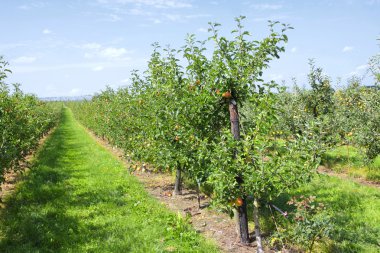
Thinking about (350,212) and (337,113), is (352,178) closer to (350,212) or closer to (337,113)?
(337,113)

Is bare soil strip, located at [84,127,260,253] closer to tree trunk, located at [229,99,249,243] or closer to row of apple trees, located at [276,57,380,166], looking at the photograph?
tree trunk, located at [229,99,249,243]

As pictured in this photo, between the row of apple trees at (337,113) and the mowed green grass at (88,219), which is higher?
the row of apple trees at (337,113)

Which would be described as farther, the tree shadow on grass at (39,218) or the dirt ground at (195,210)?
the dirt ground at (195,210)

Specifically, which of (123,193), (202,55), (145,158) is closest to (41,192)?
(123,193)

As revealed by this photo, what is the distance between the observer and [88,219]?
8688mm

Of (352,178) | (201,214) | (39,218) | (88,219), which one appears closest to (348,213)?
(201,214)

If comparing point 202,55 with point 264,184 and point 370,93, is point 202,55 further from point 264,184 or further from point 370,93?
point 370,93

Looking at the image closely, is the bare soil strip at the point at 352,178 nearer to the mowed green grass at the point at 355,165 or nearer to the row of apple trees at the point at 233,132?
the mowed green grass at the point at 355,165

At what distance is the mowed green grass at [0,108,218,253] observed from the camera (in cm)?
710

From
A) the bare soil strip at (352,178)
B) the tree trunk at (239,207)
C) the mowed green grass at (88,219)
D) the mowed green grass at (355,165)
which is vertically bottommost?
the bare soil strip at (352,178)

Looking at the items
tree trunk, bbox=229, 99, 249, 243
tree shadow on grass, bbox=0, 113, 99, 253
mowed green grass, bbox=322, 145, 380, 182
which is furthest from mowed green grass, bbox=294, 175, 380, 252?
tree shadow on grass, bbox=0, 113, 99, 253

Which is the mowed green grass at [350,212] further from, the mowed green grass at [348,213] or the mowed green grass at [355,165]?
the mowed green grass at [355,165]

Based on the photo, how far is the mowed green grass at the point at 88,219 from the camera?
7102 mm

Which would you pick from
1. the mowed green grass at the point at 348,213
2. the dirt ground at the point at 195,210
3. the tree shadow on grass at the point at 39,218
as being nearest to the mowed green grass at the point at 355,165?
the dirt ground at the point at 195,210
